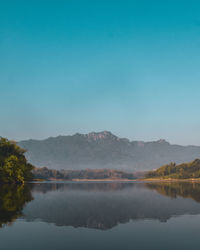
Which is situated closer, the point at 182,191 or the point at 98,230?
the point at 98,230

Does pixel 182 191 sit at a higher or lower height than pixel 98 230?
lower

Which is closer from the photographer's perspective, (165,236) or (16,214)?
(165,236)

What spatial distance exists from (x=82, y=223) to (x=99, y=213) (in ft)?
18.6

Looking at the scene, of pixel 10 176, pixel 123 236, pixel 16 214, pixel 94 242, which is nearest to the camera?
pixel 94 242

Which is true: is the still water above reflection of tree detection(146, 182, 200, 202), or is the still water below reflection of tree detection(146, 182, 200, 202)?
above

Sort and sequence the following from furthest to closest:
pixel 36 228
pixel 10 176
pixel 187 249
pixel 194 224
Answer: pixel 10 176
pixel 194 224
pixel 36 228
pixel 187 249

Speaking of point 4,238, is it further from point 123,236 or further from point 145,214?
point 145,214

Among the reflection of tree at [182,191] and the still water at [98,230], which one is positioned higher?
the still water at [98,230]

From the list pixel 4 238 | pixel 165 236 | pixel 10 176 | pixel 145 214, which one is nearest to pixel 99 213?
pixel 145 214

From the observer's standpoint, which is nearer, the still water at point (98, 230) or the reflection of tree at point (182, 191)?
the still water at point (98, 230)

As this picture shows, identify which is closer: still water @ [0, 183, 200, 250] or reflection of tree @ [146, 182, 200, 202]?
still water @ [0, 183, 200, 250]

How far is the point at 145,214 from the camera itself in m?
27.4

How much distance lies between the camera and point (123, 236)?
18016mm

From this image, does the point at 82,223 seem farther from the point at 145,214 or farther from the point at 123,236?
the point at 145,214
